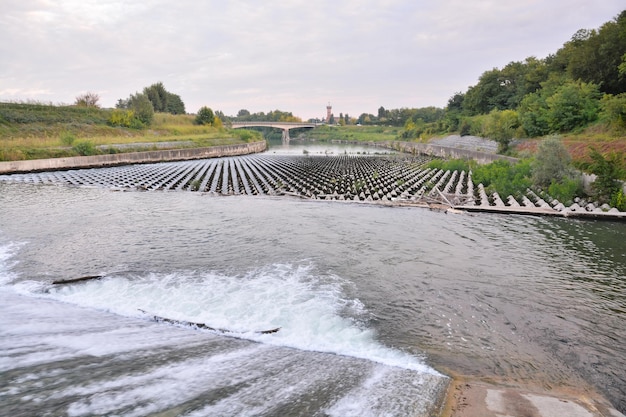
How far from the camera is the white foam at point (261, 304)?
22.2 feet

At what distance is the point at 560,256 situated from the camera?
11.8 meters

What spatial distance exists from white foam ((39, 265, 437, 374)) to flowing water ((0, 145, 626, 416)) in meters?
0.04

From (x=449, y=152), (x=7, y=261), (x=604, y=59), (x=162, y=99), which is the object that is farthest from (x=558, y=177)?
(x=162, y=99)

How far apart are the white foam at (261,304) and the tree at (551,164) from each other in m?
17.0

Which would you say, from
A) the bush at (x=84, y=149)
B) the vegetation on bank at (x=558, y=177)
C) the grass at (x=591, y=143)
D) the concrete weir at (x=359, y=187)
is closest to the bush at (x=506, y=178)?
the vegetation on bank at (x=558, y=177)

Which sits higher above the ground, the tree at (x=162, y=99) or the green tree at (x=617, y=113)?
the tree at (x=162, y=99)

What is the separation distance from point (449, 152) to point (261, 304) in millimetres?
50376

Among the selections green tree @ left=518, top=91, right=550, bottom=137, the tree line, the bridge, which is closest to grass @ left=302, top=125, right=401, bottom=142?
the bridge

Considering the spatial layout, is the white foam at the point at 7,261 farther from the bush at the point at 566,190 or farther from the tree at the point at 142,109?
the tree at the point at 142,109

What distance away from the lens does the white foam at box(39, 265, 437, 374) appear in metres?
6.77

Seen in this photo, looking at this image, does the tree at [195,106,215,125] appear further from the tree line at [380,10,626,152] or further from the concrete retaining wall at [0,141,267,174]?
the tree line at [380,10,626,152]

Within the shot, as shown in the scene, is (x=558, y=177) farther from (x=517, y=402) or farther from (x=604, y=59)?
(x=604, y=59)

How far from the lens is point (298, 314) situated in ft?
25.6

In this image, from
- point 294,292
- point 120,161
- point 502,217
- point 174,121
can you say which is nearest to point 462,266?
point 294,292
